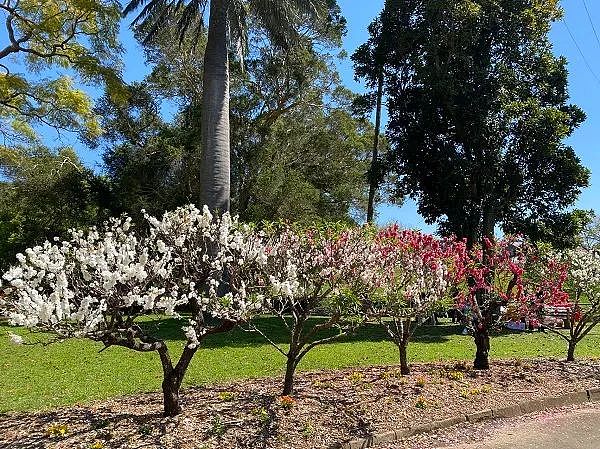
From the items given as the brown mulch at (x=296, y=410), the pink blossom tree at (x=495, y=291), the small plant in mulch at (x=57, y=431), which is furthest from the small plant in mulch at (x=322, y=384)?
the small plant in mulch at (x=57, y=431)

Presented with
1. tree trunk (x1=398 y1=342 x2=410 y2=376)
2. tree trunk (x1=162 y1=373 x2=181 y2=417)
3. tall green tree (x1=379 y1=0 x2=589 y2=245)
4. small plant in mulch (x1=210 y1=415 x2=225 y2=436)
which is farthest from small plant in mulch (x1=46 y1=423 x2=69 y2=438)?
tall green tree (x1=379 y1=0 x2=589 y2=245)

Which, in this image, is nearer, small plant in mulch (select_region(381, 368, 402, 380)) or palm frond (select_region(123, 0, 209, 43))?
small plant in mulch (select_region(381, 368, 402, 380))

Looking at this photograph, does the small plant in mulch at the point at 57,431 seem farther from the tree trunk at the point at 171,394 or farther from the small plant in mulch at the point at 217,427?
the small plant in mulch at the point at 217,427

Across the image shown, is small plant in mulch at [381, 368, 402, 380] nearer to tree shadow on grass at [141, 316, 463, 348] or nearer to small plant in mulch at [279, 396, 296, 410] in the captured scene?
small plant in mulch at [279, 396, 296, 410]

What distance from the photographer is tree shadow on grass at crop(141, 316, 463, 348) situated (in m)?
→ 11.2

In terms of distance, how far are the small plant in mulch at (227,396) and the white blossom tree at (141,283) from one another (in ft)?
2.26

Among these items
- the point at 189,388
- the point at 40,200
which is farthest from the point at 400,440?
the point at 40,200

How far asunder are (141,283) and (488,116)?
13192 millimetres

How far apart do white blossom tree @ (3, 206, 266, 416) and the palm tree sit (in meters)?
5.45

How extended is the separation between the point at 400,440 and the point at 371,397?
94 cm

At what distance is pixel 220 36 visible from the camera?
1163cm

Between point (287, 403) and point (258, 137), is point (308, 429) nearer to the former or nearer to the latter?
point (287, 403)

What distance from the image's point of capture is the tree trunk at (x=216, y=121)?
438 inches

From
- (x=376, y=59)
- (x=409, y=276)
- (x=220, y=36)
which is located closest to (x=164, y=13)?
(x=220, y=36)
